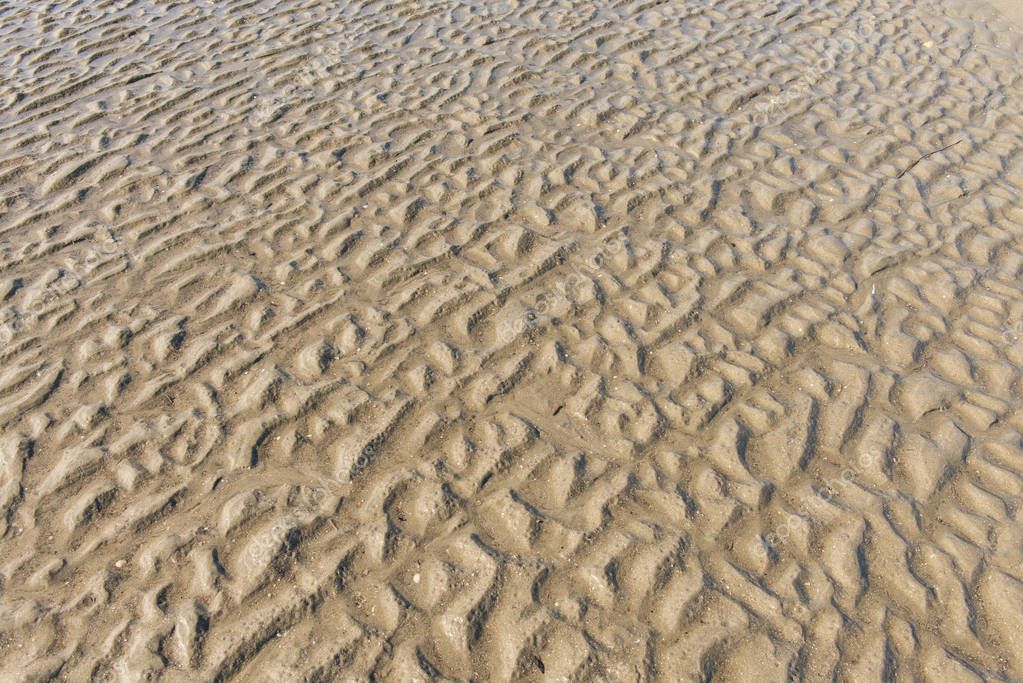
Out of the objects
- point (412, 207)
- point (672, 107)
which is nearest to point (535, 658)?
point (412, 207)

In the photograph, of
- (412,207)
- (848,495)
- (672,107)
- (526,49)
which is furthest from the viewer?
(526,49)

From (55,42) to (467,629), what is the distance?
304 inches

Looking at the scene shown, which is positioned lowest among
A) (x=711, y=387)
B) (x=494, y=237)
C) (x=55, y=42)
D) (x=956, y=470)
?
(x=956, y=470)

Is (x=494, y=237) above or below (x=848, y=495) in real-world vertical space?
above

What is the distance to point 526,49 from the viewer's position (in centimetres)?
793

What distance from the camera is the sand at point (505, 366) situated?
344 centimetres

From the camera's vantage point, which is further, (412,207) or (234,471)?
(412,207)

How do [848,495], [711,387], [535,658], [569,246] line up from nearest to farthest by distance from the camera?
1. [535,658]
2. [848,495]
3. [711,387]
4. [569,246]

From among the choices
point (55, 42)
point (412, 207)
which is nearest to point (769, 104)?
point (412, 207)

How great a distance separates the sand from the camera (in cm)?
344

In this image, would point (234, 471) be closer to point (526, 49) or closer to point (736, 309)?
point (736, 309)

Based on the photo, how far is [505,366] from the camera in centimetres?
456

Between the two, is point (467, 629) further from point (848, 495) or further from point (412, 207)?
point (412, 207)

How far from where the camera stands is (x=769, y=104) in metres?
7.17
